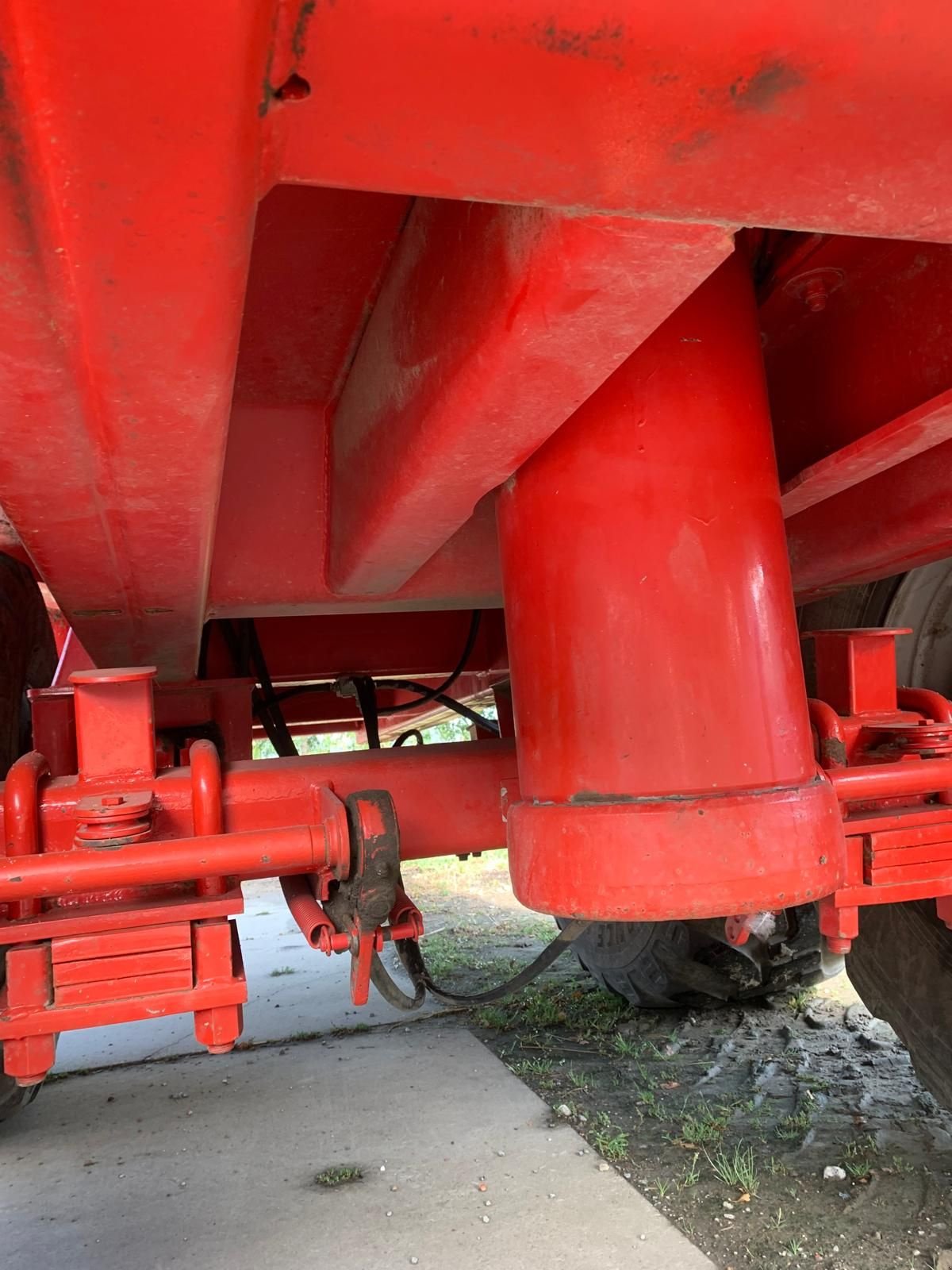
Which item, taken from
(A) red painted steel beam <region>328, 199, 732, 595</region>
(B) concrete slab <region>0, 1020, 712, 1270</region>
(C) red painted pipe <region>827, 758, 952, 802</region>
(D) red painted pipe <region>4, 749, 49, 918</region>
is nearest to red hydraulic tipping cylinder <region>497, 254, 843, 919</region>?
(A) red painted steel beam <region>328, 199, 732, 595</region>

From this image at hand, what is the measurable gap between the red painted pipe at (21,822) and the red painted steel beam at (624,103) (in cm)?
101

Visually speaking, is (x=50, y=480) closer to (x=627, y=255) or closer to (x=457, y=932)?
(x=627, y=255)

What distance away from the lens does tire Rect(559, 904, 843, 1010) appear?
128 inches

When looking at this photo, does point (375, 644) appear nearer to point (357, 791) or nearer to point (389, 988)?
point (357, 791)

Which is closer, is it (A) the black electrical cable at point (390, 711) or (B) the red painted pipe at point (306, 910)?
(B) the red painted pipe at point (306, 910)

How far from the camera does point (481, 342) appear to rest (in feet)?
2.91

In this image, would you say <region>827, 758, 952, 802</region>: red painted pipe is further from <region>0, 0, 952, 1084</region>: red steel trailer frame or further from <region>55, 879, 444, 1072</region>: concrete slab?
<region>55, 879, 444, 1072</region>: concrete slab

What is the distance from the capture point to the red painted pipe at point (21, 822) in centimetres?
124

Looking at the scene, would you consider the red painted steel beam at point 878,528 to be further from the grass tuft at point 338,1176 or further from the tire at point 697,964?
the grass tuft at point 338,1176

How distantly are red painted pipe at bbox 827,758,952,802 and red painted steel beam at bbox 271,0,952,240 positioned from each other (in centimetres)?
102

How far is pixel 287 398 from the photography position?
1.58 metres

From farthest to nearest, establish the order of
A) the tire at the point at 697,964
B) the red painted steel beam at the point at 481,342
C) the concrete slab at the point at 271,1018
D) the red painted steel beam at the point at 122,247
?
the concrete slab at the point at 271,1018 → the tire at the point at 697,964 → the red painted steel beam at the point at 481,342 → the red painted steel beam at the point at 122,247

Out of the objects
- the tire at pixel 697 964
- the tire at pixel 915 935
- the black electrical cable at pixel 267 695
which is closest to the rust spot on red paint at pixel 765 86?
the tire at pixel 915 935

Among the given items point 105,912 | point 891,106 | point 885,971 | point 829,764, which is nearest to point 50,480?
point 105,912
